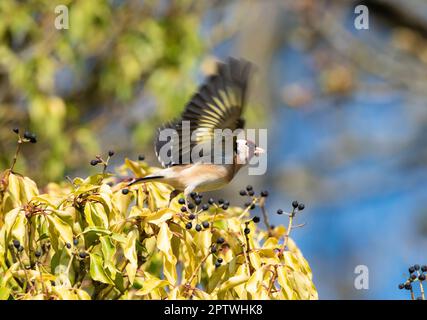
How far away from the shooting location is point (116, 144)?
616 cm

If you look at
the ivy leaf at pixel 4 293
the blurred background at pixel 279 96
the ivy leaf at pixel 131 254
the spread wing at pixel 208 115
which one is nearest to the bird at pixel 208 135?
the spread wing at pixel 208 115

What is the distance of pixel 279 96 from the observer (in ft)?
30.6

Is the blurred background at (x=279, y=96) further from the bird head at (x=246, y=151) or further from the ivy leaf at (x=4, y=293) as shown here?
the ivy leaf at (x=4, y=293)

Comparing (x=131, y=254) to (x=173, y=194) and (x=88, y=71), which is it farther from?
(x=88, y=71)

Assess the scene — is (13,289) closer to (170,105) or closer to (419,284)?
(419,284)

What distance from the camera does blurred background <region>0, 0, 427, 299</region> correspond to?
207 inches

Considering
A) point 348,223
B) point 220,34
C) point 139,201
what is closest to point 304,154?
point 348,223

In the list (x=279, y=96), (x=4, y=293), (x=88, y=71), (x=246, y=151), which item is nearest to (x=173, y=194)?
(x=246, y=151)

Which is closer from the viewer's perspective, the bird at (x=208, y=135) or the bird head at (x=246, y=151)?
the bird at (x=208, y=135)

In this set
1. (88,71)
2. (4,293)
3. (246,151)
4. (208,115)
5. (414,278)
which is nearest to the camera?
(4,293)

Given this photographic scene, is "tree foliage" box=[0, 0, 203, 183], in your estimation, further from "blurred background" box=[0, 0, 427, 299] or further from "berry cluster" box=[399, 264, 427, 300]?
"berry cluster" box=[399, 264, 427, 300]

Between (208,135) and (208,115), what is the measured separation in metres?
0.10

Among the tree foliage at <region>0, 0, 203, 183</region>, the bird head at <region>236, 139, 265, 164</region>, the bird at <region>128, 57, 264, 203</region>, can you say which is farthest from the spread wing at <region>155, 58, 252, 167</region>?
the tree foliage at <region>0, 0, 203, 183</region>

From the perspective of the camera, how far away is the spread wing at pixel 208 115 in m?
2.65
